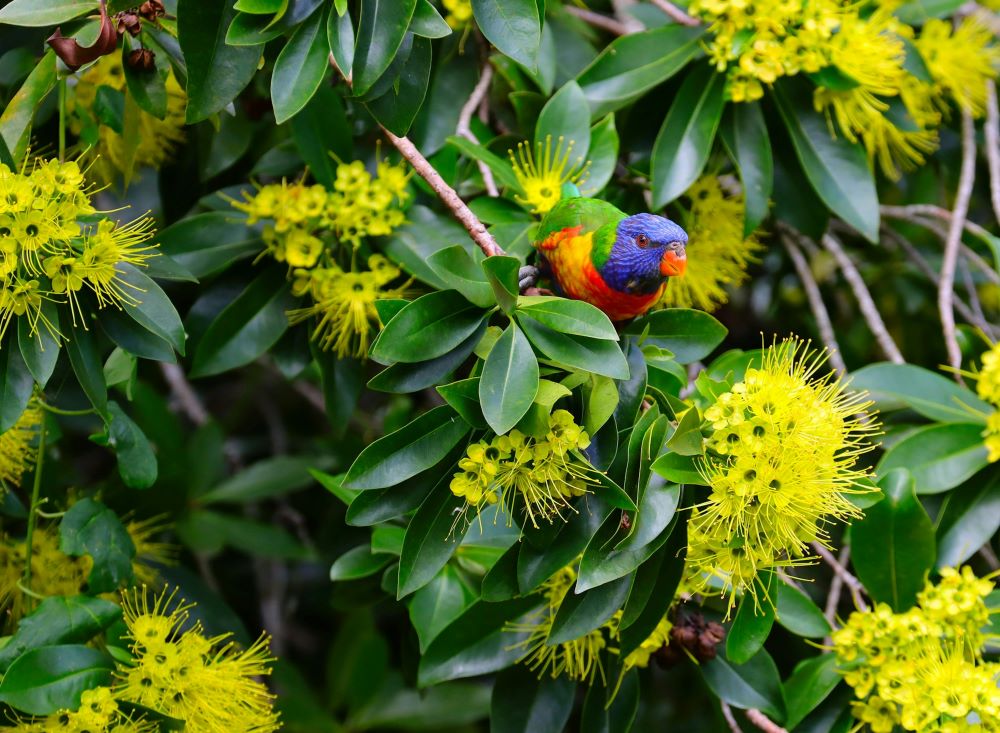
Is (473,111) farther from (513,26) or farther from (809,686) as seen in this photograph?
(809,686)

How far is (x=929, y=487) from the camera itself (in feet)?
6.57

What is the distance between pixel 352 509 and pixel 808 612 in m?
0.94

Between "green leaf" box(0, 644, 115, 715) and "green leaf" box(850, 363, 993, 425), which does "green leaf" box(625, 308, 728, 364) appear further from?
"green leaf" box(0, 644, 115, 715)

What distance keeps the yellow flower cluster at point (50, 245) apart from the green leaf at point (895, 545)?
1377mm

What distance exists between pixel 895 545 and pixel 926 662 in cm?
24

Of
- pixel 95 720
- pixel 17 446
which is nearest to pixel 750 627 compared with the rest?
pixel 95 720

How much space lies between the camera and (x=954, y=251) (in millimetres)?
2385

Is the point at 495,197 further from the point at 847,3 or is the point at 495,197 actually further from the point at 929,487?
the point at 929,487

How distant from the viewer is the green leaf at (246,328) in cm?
201

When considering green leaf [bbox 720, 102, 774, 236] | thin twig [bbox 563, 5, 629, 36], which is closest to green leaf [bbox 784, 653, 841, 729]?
green leaf [bbox 720, 102, 774, 236]

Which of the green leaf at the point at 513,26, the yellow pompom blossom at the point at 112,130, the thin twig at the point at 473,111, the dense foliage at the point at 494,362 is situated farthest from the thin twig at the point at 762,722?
the yellow pompom blossom at the point at 112,130

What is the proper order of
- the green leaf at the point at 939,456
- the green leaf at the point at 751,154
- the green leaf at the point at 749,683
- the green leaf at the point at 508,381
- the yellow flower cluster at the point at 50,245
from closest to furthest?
the green leaf at the point at 508,381 → the yellow flower cluster at the point at 50,245 → the green leaf at the point at 749,683 → the green leaf at the point at 939,456 → the green leaf at the point at 751,154

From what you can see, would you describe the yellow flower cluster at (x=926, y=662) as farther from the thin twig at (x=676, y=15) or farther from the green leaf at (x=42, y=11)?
the green leaf at (x=42, y=11)

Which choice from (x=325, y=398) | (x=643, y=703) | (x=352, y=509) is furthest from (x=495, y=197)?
(x=643, y=703)
